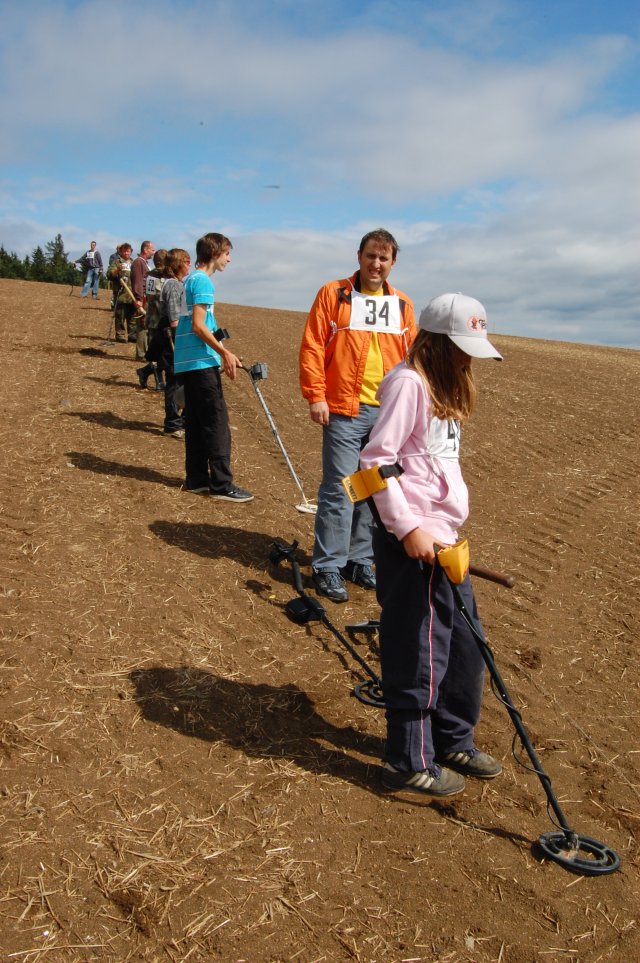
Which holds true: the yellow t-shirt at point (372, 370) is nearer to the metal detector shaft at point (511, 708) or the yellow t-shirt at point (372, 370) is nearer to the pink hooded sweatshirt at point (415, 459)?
the pink hooded sweatshirt at point (415, 459)

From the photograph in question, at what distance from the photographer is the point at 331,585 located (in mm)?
5535

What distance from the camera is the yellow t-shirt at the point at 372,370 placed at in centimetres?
531

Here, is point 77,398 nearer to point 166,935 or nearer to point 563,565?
point 563,565

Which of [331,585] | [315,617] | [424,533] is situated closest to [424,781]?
[424,533]

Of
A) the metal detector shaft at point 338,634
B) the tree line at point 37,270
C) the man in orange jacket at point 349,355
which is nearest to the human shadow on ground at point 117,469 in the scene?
the metal detector shaft at point 338,634

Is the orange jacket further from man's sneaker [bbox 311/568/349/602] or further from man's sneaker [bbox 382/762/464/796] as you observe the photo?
man's sneaker [bbox 382/762/464/796]

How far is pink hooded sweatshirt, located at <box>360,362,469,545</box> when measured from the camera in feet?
10.8

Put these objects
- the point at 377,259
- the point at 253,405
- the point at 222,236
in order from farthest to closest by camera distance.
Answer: the point at 253,405, the point at 222,236, the point at 377,259

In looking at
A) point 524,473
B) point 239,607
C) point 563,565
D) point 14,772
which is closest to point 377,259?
point 239,607

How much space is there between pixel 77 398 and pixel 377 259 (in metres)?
7.46

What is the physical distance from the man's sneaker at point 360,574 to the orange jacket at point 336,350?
48.1 inches

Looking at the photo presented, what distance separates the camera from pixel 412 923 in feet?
9.55

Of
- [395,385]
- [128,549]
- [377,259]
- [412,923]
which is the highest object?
[377,259]

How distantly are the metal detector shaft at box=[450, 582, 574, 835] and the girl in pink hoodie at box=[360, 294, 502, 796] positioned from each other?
0.07m
